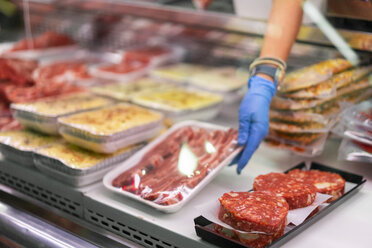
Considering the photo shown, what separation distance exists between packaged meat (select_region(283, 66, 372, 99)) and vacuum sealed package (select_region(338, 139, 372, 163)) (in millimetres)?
244

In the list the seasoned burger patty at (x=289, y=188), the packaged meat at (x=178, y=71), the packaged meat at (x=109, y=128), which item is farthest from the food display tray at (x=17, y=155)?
the packaged meat at (x=178, y=71)

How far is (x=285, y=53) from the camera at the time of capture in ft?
7.03

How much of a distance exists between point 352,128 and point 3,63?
232cm

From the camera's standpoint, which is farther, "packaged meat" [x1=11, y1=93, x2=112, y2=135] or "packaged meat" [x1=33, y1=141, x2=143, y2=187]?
"packaged meat" [x1=11, y1=93, x2=112, y2=135]

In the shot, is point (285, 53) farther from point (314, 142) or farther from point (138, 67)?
point (138, 67)

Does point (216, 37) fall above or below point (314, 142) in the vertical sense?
above

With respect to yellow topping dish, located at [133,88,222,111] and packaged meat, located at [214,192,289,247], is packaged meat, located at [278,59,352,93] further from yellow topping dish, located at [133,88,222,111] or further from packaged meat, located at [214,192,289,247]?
packaged meat, located at [214,192,289,247]

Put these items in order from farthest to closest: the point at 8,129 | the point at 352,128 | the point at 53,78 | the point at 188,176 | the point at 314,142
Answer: the point at 53,78, the point at 8,129, the point at 314,142, the point at 352,128, the point at 188,176

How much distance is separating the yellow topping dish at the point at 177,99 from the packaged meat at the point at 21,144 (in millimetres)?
612

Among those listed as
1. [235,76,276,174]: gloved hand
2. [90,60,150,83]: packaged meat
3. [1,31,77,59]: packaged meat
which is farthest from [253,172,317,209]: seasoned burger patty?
[1,31,77,59]: packaged meat

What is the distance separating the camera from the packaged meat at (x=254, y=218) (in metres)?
1.39

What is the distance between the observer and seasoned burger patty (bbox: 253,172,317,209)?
1.57m

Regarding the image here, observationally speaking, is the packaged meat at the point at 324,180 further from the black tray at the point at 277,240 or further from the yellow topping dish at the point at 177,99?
the yellow topping dish at the point at 177,99

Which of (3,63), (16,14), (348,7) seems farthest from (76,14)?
(348,7)
